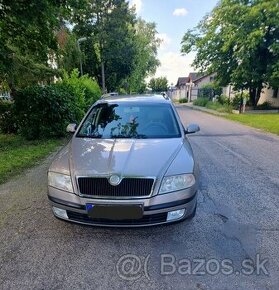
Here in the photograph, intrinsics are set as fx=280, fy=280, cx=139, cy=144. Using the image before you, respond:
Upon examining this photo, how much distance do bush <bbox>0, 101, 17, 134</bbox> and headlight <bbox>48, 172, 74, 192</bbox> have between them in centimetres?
758

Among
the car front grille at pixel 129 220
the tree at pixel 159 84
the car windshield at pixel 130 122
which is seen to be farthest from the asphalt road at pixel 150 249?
the tree at pixel 159 84

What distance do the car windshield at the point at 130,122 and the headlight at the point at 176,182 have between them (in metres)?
1.12

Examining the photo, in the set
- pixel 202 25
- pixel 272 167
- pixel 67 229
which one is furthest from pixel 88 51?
pixel 67 229

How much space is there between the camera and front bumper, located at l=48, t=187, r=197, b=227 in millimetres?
3012

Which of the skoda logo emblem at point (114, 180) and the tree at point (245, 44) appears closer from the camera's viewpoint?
the skoda logo emblem at point (114, 180)

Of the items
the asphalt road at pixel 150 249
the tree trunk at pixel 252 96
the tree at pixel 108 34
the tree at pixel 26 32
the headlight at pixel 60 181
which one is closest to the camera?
the asphalt road at pixel 150 249

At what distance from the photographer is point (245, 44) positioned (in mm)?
22625

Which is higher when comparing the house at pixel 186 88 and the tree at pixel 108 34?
the tree at pixel 108 34

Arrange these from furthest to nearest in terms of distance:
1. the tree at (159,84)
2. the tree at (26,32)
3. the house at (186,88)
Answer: the tree at (159,84), the house at (186,88), the tree at (26,32)

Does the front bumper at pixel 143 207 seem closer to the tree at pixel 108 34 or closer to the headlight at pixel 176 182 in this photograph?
the headlight at pixel 176 182

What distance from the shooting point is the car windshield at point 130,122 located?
430 centimetres

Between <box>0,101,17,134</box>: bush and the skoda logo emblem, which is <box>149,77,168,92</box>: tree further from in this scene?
the skoda logo emblem

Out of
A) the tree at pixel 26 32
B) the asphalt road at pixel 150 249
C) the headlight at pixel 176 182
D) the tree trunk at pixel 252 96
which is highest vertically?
the tree at pixel 26 32

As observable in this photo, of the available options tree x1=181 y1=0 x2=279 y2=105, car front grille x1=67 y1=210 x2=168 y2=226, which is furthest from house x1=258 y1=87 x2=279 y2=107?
car front grille x1=67 y1=210 x2=168 y2=226
